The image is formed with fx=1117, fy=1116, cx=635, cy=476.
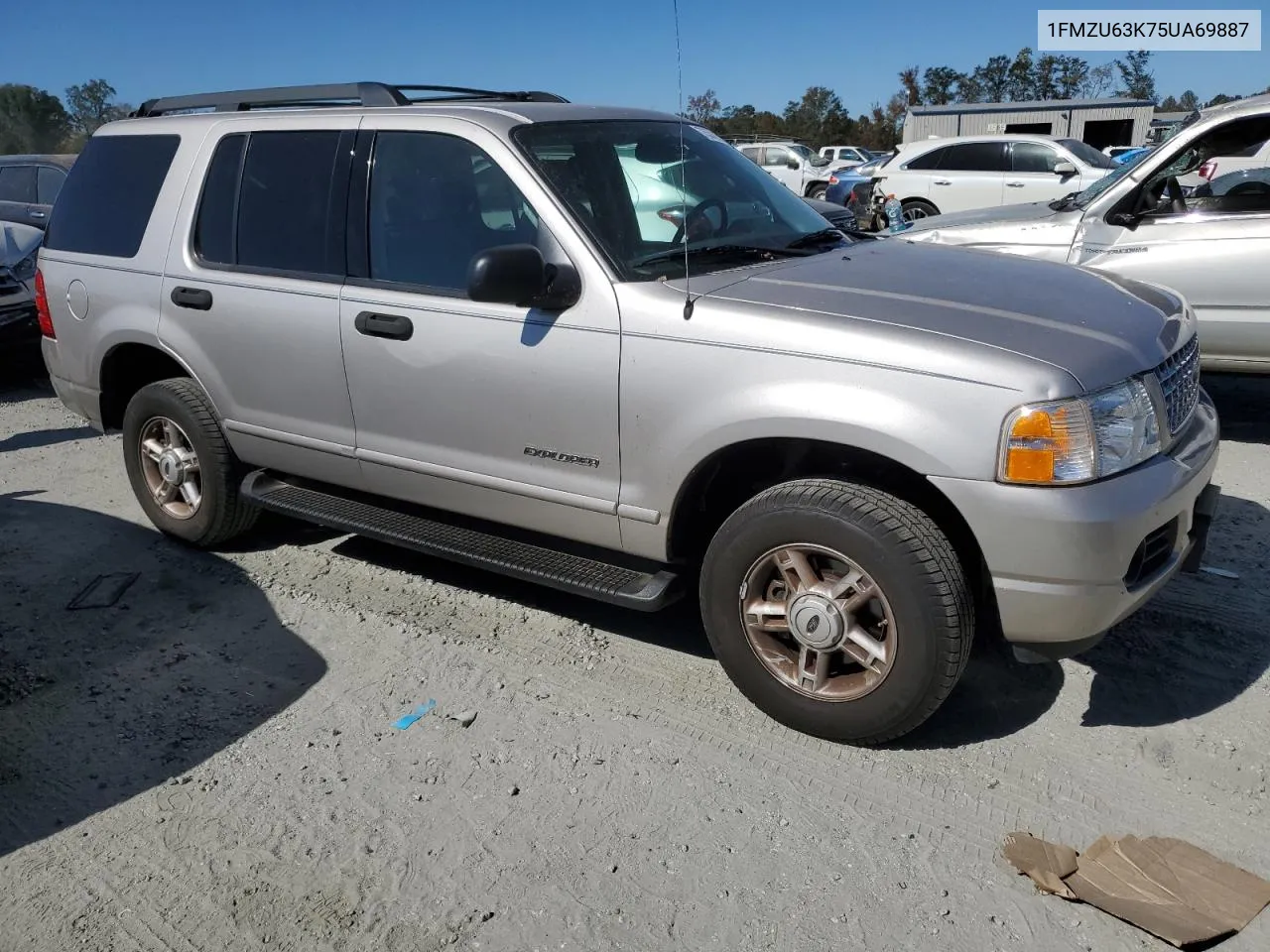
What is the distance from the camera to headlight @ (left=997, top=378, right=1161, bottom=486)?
2.94 m

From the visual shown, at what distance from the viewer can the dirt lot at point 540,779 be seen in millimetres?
2818

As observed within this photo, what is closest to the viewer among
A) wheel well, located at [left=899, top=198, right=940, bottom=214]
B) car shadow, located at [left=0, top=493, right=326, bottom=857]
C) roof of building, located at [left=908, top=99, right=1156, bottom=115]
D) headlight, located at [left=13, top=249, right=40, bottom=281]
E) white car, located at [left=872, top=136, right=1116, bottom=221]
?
car shadow, located at [left=0, top=493, right=326, bottom=857]

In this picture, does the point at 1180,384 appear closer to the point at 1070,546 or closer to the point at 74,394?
the point at 1070,546

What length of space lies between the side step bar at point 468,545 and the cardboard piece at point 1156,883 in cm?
136

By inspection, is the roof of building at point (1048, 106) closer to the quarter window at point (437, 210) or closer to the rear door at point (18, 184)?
the rear door at point (18, 184)

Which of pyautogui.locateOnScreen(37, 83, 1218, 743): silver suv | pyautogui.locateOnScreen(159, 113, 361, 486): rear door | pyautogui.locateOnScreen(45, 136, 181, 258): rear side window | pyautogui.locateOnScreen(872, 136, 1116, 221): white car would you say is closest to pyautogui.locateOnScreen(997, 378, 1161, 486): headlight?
pyautogui.locateOnScreen(37, 83, 1218, 743): silver suv

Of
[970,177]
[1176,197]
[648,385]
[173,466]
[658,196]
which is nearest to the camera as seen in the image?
[648,385]

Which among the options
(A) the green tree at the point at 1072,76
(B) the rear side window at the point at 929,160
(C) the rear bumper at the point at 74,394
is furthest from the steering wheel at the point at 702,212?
(A) the green tree at the point at 1072,76

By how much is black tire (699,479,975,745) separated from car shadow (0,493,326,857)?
5.37ft

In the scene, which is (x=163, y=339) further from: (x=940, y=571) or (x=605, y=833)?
(x=940, y=571)

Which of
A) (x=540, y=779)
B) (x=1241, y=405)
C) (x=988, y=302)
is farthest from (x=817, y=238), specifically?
(x=1241, y=405)

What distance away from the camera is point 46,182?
1227cm

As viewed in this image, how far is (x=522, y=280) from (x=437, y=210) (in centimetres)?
77

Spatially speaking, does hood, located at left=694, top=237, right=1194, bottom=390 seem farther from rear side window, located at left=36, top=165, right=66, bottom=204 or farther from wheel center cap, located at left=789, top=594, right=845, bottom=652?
rear side window, located at left=36, top=165, right=66, bottom=204
